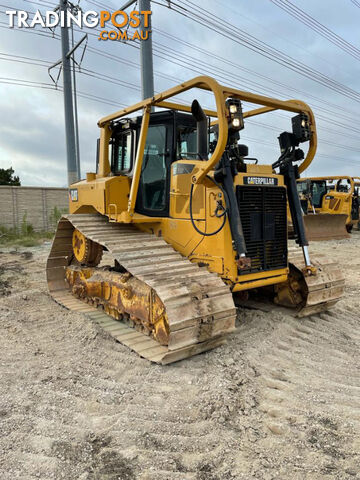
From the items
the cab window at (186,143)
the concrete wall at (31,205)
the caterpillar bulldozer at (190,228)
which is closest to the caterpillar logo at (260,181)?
the caterpillar bulldozer at (190,228)

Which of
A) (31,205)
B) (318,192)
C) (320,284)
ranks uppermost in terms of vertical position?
(318,192)

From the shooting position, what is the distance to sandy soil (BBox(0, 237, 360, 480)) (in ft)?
8.22

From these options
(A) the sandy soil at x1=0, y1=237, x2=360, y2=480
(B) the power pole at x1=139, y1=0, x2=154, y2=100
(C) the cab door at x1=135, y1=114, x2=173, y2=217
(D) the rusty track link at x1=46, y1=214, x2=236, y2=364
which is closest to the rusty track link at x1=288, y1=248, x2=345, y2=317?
(A) the sandy soil at x1=0, y1=237, x2=360, y2=480

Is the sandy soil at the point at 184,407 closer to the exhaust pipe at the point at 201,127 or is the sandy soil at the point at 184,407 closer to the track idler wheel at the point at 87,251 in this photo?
the track idler wheel at the point at 87,251

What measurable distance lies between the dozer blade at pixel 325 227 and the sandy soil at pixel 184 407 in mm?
10728

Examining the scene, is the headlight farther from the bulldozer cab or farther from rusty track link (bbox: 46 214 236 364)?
rusty track link (bbox: 46 214 236 364)

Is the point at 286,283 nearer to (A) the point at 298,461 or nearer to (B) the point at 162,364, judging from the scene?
(B) the point at 162,364

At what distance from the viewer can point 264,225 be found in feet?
15.2

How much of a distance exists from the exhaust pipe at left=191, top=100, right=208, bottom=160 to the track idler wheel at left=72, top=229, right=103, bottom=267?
8.63 feet

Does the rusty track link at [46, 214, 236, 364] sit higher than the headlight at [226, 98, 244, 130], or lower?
lower

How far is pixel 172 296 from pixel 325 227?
13.4 meters

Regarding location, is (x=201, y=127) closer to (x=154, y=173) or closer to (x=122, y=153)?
(x=154, y=173)

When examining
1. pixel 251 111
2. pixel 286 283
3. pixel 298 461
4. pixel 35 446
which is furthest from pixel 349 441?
pixel 251 111

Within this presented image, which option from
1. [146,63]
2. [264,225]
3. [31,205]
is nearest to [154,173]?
[264,225]
